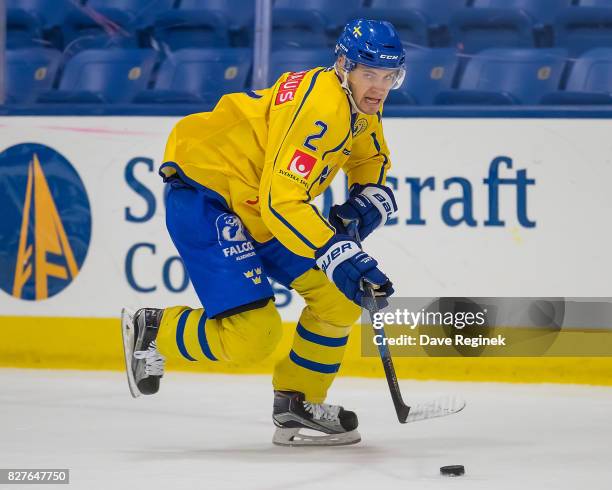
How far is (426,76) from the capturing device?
5.21m

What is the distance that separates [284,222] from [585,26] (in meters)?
2.39

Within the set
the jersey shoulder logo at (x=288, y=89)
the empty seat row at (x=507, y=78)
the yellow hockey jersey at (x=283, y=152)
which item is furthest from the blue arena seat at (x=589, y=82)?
the jersey shoulder logo at (x=288, y=89)

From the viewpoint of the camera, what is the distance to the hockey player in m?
3.28

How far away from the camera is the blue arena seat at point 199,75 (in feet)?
17.4

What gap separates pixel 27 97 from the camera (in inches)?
213

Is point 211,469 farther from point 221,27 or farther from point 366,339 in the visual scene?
point 221,27

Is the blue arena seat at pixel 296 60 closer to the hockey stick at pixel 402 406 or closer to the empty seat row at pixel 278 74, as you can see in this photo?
the empty seat row at pixel 278 74

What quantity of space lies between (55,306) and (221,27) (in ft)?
4.64

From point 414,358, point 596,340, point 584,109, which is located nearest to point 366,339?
point 414,358

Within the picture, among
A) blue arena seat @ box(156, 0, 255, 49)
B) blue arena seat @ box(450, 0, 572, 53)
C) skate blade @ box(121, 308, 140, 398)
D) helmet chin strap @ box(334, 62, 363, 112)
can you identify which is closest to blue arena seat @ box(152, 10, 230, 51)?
blue arena seat @ box(156, 0, 255, 49)

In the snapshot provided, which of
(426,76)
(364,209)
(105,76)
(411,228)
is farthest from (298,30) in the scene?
(364,209)

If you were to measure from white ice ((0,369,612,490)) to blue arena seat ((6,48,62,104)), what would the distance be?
1.22m

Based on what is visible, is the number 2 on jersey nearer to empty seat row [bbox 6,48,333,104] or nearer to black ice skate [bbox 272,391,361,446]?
black ice skate [bbox 272,391,361,446]

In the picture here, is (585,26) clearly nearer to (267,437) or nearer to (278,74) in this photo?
(278,74)
